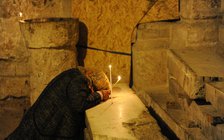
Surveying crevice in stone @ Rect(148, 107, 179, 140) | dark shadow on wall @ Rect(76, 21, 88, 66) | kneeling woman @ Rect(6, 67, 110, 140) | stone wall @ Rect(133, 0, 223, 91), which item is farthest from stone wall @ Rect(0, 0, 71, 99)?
crevice in stone @ Rect(148, 107, 179, 140)

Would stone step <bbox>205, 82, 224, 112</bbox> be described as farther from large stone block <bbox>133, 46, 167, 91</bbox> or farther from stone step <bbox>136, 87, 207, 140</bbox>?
large stone block <bbox>133, 46, 167, 91</bbox>

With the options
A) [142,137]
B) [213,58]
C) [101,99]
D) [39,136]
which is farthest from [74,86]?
[213,58]

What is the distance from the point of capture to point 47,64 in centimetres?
468

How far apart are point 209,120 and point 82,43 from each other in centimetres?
247

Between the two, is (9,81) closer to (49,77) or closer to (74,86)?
(49,77)

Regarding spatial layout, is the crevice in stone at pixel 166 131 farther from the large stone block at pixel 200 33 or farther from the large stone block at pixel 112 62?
the large stone block at pixel 112 62

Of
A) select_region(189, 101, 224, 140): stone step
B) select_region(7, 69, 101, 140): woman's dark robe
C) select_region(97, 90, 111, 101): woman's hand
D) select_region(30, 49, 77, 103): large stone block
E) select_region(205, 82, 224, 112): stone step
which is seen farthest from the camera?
select_region(30, 49, 77, 103): large stone block

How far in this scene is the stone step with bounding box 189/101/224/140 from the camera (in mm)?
2912

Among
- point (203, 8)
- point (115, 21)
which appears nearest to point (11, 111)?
point (115, 21)

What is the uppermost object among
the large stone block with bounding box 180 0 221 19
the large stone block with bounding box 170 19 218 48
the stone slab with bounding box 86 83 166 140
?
the large stone block with bounding box 180 0 221 19

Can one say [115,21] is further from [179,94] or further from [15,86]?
[15,86]

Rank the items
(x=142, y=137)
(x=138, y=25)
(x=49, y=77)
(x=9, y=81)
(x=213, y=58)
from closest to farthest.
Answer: (x=142, y=137) → (x=213, y=58) → (x=49, y=77) → (x=138, y=25) → (x=9, y=81)

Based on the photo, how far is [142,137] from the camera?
3.30 m

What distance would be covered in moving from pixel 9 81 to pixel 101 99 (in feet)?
5.85
